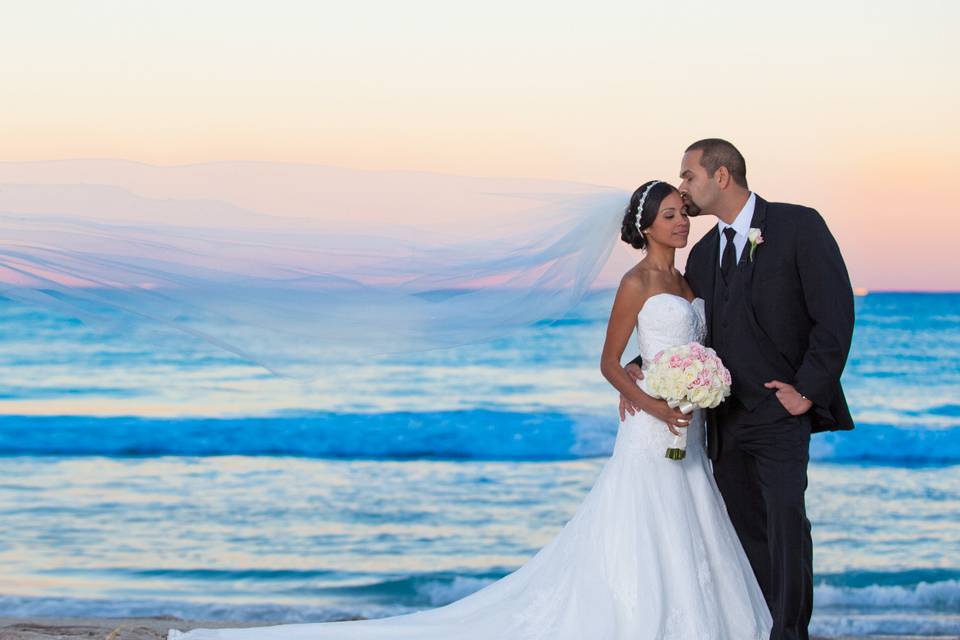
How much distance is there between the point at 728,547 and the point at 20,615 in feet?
13.0

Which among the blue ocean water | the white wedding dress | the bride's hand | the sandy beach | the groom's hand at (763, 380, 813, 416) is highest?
the groom's hand at (763, 380, 813, 416)

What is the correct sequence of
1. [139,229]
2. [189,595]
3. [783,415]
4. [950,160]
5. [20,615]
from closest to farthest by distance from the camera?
[783,415]
[139,229]
[20,615]
[189,595]
[950,160]

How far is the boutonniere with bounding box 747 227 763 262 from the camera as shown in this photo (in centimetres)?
423

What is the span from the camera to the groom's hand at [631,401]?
453cm

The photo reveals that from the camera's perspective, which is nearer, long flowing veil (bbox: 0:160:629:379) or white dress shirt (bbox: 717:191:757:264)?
white dress shirt (bbox: 717:191:757:264)

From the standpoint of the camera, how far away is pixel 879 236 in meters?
21.7

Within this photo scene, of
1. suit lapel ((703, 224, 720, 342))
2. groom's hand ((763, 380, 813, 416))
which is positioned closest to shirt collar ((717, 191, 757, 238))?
suit lapel ((703, 224, 720, 342))

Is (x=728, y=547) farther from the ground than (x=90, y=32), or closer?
closer

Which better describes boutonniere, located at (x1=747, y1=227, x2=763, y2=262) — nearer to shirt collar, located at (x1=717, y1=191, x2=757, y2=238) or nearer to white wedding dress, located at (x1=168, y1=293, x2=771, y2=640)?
shirt collar, located at (x1=717, y1=191, x2=757, y2=238)

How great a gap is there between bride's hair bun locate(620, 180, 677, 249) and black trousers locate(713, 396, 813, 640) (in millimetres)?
736

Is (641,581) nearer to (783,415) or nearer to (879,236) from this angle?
(783,415)

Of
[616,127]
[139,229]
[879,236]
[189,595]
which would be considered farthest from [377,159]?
[139,229]

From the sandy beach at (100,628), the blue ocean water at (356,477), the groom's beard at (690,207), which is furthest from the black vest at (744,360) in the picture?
the sandy beach at (100,628)

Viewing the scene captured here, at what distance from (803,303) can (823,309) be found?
128mm
